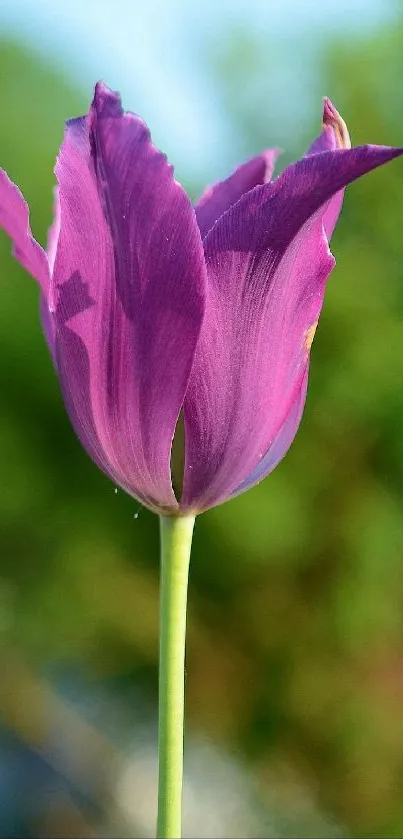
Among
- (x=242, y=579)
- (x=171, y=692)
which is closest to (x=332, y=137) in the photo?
(x=171, y=692)

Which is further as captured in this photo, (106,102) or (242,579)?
(242,579)

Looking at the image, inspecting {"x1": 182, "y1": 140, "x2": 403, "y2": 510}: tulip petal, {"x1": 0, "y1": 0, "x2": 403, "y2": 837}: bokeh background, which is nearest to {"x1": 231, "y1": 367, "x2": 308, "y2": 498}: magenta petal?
{"x1": 182, "y1": 140, "x2": 403, "y2": 510}: tulip petal

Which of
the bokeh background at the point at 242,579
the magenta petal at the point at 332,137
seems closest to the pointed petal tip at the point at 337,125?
the magenta petal at the point at 332,137

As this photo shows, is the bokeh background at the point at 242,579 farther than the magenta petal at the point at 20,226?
Yes

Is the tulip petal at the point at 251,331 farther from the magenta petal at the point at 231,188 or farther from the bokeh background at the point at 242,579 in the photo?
the bokeh background at the point at 242,579

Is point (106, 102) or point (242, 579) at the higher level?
point (106, 102)

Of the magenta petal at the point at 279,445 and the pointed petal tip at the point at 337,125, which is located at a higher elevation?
the pointed petal tip at the point at 337,125

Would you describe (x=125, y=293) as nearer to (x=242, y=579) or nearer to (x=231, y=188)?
(x=231, y=188)
